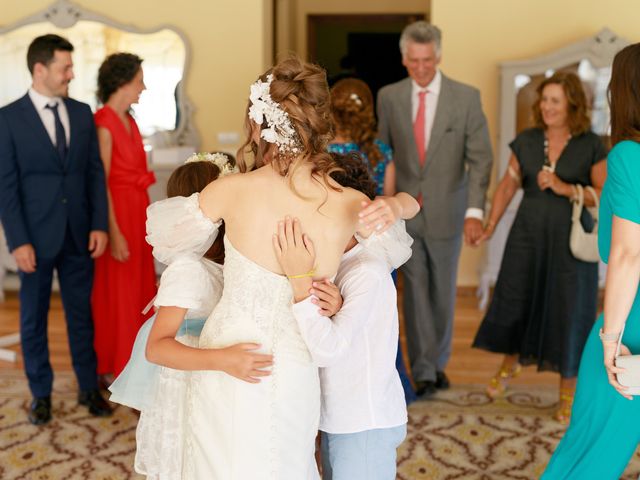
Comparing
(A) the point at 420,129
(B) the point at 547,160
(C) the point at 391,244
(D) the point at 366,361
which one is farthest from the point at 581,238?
(D) the point at 366,361

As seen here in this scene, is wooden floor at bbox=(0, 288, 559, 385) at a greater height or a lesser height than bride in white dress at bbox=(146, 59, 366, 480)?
lesser

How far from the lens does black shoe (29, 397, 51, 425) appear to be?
3477mm

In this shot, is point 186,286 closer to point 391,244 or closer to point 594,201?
point 391,244

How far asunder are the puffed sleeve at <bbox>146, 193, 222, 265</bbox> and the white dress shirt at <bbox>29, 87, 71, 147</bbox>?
5.91 ft

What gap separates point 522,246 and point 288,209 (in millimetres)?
2229

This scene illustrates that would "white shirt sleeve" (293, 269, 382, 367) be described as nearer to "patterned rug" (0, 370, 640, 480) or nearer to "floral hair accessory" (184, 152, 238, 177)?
"floral hair accessory" (184, 152, 238, 177)

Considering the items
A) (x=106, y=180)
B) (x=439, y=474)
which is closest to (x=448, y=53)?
(x=106, y=180)

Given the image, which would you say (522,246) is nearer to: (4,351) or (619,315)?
(619,315)

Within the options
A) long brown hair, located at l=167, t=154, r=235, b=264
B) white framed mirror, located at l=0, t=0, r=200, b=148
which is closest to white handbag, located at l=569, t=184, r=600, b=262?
long brown hair, located at l=167, t=154, r=235, b=264

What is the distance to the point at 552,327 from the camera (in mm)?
3561

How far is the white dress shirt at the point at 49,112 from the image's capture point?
3.35 m

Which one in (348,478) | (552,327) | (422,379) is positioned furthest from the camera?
(422,379)

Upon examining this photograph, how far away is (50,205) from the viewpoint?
11.1 feet

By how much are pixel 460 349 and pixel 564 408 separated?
1.19 meters
